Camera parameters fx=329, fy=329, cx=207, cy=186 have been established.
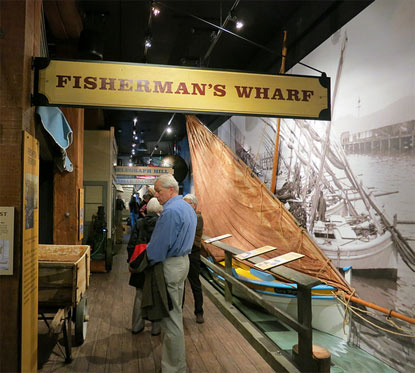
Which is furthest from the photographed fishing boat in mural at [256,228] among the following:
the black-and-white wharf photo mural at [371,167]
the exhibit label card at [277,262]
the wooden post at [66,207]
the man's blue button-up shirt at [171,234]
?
the wooden post at [66,207]

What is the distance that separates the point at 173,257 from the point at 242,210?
3.26m

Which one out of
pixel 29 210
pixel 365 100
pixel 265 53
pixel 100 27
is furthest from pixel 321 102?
pixel 100 27

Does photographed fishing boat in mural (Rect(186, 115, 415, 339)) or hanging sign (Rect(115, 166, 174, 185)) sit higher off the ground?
hanging sign (Rect(115, 166, 174, 185))

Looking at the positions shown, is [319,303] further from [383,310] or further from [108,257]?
[108,257]

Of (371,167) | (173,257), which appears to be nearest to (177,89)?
(173,257)

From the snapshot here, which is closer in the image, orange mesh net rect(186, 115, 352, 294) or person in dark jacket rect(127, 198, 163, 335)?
person in dark jacket rect(127, 198, 163, 335)

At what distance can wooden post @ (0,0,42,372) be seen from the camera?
1947mm

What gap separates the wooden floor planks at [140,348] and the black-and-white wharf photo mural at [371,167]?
4.83 ft

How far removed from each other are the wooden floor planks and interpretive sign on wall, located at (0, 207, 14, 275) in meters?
1.19

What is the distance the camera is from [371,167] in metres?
3.50

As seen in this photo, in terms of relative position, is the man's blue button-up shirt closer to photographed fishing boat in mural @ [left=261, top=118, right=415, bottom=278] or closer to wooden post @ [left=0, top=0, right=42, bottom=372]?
wooden post @ [left=0, top=0, right=42, bottom=372]

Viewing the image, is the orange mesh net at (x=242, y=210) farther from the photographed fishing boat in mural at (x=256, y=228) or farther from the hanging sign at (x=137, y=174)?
the hanging sign at (x=137, y=174)

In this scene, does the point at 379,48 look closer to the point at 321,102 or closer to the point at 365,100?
the point at 365,100

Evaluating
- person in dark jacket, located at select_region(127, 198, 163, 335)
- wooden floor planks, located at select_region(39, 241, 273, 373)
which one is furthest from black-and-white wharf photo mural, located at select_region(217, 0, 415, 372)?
person in dark jacket, located at select_region(127, 198, 163, 335)
